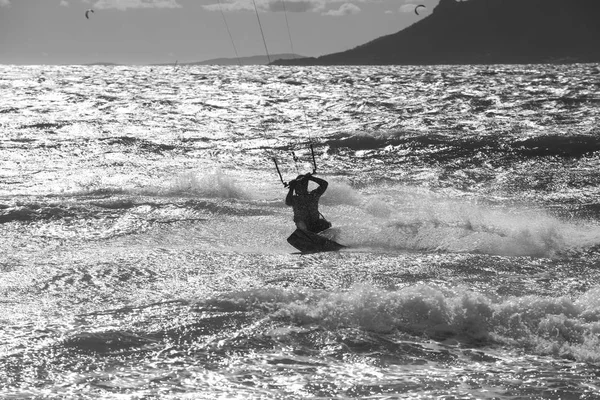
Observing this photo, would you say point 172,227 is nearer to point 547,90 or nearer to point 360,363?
point 360,363

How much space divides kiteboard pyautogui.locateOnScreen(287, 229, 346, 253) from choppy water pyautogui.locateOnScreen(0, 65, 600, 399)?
301mm

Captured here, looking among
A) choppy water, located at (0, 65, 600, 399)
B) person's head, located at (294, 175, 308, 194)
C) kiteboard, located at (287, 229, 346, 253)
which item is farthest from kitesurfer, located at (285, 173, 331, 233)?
kiteboard, located at (287, 229, 346, 253)

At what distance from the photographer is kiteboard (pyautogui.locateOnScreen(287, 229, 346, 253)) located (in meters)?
11.8

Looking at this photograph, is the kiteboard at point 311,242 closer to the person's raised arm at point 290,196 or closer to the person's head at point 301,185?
the person's raised arm at point 290,196

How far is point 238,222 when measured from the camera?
14.4 m

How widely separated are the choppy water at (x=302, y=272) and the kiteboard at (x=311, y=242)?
30cm

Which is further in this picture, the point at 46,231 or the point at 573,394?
the point at 46,231

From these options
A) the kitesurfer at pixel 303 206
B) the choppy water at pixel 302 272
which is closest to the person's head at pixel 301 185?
the kitesurfer at pixel 303 206

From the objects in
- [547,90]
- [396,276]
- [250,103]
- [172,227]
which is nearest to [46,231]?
[172,227]

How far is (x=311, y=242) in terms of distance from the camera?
11875mm

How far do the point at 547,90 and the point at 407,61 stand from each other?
Result: 475ft

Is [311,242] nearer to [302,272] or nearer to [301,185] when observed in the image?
[301,185]

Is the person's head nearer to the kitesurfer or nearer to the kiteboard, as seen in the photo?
the kitesurfer

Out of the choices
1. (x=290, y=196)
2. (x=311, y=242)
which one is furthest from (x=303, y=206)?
(x=311, y=242)
